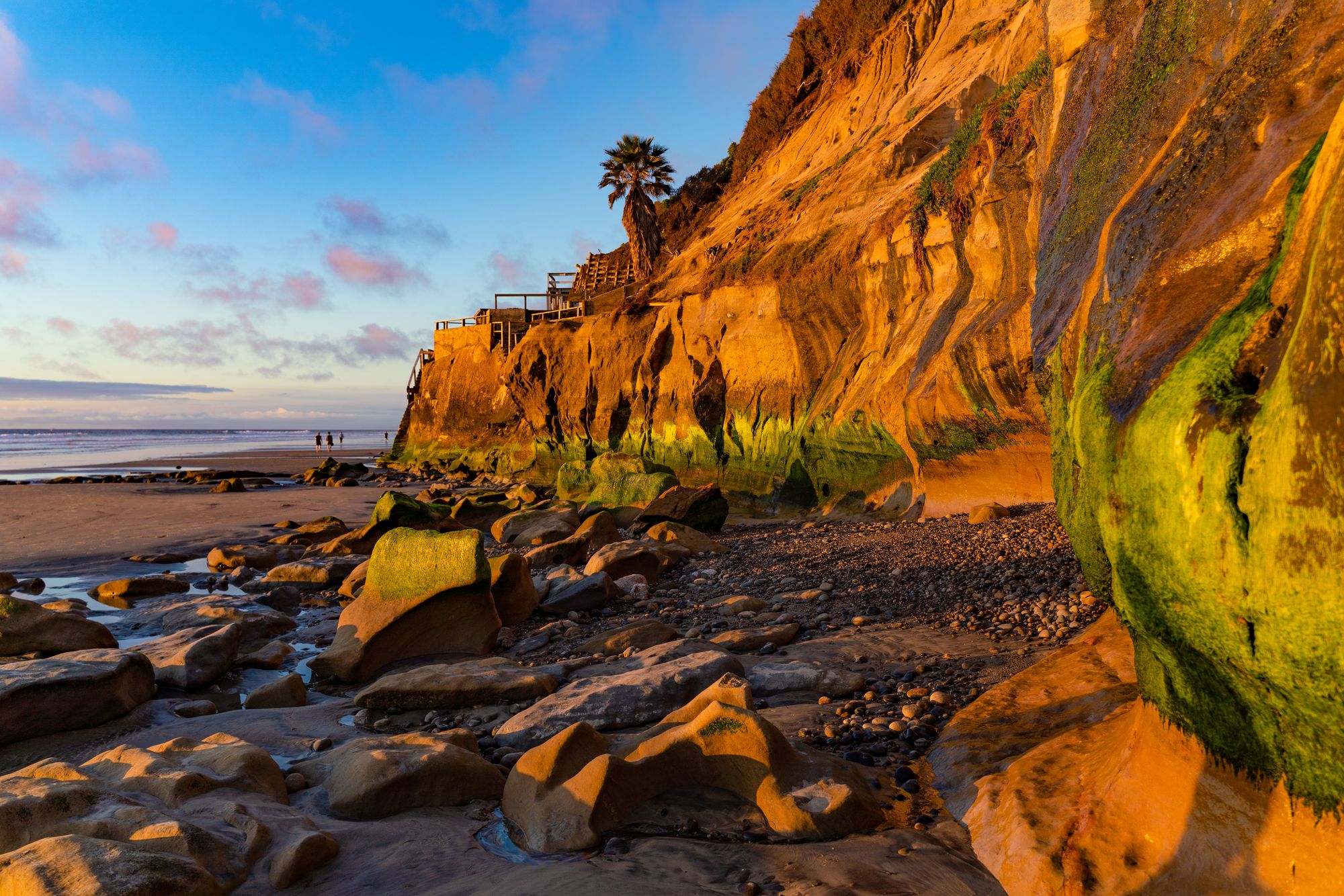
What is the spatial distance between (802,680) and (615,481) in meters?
12.9

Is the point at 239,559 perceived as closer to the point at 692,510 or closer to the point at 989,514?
the point at 692,510

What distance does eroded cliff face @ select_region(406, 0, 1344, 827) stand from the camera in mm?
2223

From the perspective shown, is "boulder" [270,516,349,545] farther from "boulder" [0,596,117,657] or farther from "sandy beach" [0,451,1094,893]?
"boulder" [0,596,117,657]

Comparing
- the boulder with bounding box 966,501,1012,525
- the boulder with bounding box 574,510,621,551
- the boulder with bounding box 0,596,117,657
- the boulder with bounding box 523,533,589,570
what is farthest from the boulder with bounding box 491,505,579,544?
the boulder with bounding box 966,501,1012,525

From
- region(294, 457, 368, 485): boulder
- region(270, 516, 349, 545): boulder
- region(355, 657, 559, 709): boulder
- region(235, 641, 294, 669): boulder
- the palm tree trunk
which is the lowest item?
region(235, 641, 294, 669): boulder

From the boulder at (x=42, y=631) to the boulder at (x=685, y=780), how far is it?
19.5ft

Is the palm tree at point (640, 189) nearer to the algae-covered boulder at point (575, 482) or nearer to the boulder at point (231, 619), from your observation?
the algae-covered boulder at point (575, 482)

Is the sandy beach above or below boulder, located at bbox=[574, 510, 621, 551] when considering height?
below

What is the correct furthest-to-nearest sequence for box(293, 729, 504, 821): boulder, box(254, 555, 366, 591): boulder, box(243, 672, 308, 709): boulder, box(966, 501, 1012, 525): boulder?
box(254, 555, 366, 591): boulder < box(966, 501, 1012, 525): boulder < box(243, 672, 308, 709): boulder < box(293, 729, 504, 821): boulder

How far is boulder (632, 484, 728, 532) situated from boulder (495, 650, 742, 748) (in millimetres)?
9240

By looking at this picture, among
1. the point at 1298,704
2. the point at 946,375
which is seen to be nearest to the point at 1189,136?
the point at 1298,704

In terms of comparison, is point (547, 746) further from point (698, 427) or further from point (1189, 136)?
point (698, 427)

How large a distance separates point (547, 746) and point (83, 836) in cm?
203

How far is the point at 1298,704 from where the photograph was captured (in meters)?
2.25
